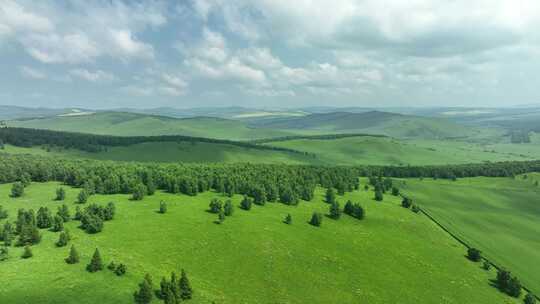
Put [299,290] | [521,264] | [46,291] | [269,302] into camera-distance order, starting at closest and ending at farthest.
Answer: [46,291], [269,302], [299,290], [521,264]

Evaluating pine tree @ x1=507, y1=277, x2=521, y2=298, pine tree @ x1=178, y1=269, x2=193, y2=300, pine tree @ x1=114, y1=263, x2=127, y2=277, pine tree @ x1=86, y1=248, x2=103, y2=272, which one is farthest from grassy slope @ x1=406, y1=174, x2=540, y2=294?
pine tree @ x1=86, y1=248, x2=103, y2=272

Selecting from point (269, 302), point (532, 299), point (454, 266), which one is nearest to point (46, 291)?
point (269, 302)

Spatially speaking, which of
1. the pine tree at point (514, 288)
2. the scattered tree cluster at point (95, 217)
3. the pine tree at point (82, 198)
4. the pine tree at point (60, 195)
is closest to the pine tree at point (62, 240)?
the scattered tree cluster at point (95, 217)

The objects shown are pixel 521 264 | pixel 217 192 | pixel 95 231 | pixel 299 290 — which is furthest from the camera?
pixel 217 192

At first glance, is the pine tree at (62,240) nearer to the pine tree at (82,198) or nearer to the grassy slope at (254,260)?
the grassy slope at (254,260)

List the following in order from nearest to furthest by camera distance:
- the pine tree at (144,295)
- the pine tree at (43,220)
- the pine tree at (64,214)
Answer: the pine tree at (144,295)
the pine tree at (43,220)
the pine tree at (64,214)

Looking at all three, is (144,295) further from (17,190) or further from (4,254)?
(17,190)

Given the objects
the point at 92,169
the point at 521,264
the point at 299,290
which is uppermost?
the point at 92,169

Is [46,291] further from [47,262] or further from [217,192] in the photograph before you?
[217,192]
